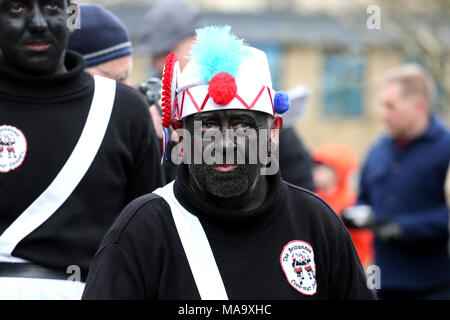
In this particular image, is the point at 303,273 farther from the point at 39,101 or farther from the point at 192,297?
the point at 39,101

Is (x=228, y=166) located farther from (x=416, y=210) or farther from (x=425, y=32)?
(x=425, y=32)

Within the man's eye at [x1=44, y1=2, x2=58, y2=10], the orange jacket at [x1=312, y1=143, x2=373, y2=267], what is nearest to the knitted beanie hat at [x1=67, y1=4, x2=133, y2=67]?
the man's eye at [x1=44, y1=2, x2=58, y2=10]

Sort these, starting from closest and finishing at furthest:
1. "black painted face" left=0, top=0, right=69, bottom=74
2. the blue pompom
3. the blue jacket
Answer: the blue pompom
"black painted face" left=0, top=0, right=69, bottom=74
the blue jacket

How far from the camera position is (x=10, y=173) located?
11.6 ft

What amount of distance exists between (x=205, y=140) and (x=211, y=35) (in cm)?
39

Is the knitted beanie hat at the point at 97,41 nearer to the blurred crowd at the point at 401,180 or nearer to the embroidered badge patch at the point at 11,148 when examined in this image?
the blurred crowd at the point at 401,180

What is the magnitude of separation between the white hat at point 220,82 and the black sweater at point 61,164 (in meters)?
0.38

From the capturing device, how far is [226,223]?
3143mm

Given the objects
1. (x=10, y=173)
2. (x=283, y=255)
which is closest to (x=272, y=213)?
(x=283, y=255)

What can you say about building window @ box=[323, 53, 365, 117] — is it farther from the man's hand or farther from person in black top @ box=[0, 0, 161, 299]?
person in black top @ box=[0, 0, 161, 299]

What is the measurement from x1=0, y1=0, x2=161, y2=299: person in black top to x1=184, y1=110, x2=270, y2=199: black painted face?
21.5 inches

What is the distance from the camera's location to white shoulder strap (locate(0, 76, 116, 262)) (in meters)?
3.49

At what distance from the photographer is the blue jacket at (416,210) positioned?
6.41m

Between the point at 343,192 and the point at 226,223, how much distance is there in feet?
17.3
